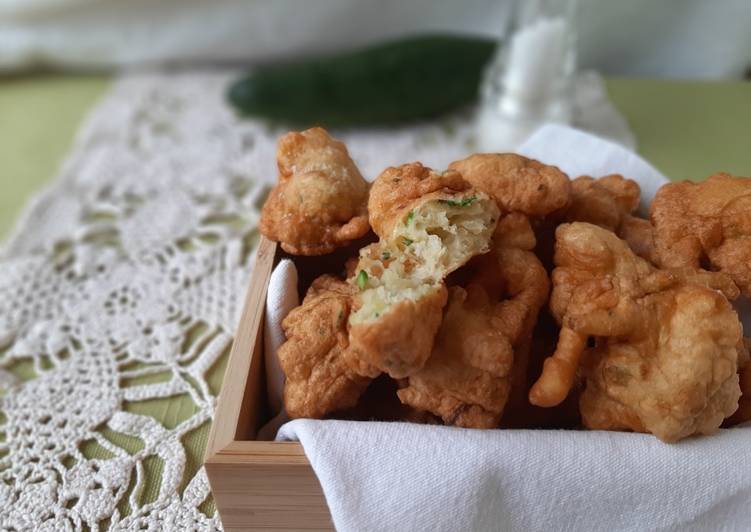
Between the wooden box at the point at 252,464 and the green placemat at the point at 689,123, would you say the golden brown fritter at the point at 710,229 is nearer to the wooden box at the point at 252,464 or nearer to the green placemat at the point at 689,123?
the wooden box at the point at 252,464

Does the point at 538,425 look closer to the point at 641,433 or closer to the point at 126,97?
the point at 641,433

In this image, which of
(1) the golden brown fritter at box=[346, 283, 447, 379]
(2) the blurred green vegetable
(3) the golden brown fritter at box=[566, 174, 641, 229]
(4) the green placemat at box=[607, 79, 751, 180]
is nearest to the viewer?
(1) the golden brown fritter at box=[346, 283, 447, 379]

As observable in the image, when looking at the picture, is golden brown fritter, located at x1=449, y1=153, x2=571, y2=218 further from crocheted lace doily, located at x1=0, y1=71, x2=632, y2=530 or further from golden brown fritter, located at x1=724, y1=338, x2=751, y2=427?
crocheted lace doily, located at x1=0, y1=71, x2=632, y2=530

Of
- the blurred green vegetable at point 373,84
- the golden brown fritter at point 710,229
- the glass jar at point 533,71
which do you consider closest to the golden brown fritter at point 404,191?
the golden brown fritter at point 710,229

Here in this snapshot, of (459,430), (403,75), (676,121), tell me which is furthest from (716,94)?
(459,430)

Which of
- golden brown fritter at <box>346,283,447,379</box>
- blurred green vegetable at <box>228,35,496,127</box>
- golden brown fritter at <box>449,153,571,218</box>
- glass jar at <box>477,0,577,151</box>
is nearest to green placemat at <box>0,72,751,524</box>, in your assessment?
glass jar at <box>477,0,577,151</box>

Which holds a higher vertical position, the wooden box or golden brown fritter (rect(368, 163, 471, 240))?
golden brown fritter (rect(368, 163, 471, 240))

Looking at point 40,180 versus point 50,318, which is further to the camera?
point 40,180

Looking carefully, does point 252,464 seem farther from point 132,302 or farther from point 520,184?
point 132,302

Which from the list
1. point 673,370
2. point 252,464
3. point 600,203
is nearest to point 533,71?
point 600,203
